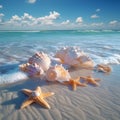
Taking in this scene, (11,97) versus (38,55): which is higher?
(38,55)

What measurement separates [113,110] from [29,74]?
8.69 ft

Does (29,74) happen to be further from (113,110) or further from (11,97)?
(113,110)

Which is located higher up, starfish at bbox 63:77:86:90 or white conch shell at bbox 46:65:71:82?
white conch shell at bbox 46:65:71:82

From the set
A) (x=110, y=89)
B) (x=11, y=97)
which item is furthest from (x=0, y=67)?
(x=110, y=89)

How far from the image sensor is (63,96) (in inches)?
156

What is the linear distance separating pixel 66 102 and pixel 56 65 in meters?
1.29

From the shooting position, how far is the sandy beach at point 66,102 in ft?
10.4

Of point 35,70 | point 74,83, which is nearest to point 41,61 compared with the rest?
point 35,70

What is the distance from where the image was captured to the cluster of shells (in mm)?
4625

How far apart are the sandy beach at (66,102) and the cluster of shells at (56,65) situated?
22 centimetres

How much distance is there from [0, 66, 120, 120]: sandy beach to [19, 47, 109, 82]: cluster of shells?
221 mm

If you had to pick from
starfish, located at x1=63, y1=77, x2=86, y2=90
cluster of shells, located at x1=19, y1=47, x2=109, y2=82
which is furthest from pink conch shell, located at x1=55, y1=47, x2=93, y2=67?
starfish, located at x1=63, y1=77, x2=86, y2=90

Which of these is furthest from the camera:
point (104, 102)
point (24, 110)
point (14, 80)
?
point (14, 80)

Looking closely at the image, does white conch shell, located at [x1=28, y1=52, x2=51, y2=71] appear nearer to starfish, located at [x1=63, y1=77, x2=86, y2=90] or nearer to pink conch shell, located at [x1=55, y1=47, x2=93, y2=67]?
pink conch shell, located at [x1=55, y1=47, x2=93, y2=67]
